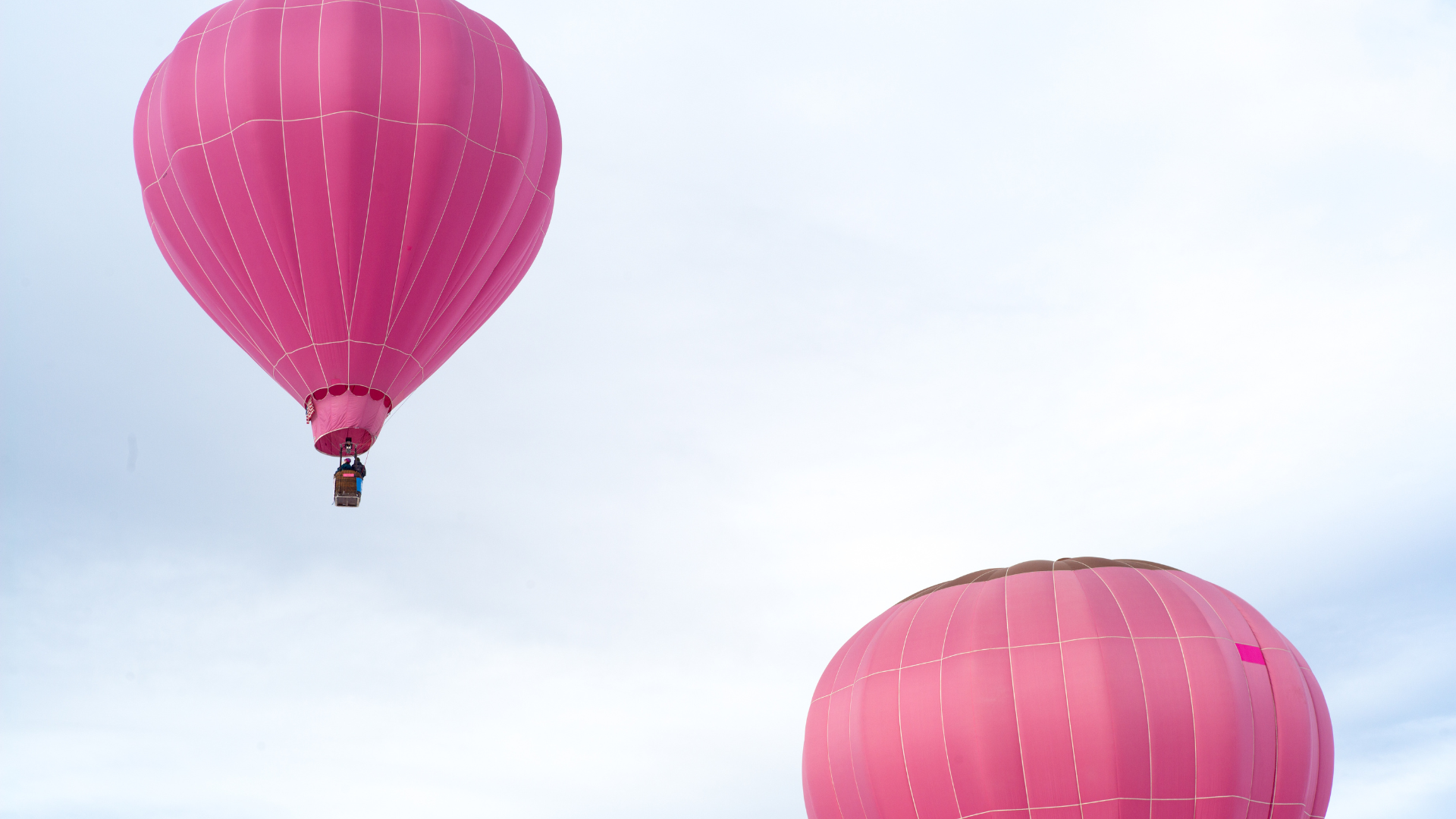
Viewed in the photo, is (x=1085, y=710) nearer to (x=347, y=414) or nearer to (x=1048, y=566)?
(x=1048, y=566)

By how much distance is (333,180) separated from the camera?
16844mm

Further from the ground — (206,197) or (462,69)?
(462,69)

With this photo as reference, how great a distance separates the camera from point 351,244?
666 inches

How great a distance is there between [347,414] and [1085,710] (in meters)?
8.05

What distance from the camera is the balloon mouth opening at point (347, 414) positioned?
1698cm

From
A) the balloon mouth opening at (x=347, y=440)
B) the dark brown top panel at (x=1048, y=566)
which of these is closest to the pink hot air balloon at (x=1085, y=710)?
the dark brown top panel at (x=1048, y=566)

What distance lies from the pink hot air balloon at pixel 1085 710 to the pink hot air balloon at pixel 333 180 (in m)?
6.28

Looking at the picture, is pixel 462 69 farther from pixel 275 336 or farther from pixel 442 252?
pixel 275 336

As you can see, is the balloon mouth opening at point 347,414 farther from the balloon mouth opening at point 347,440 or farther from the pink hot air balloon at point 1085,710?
the pink hot air balloon at point 1085,710

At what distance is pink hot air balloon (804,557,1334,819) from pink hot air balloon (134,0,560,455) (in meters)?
6.28

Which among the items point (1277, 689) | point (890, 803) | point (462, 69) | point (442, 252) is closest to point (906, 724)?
point (890, 803)

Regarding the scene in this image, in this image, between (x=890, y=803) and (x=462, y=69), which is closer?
(x=890, y=803)

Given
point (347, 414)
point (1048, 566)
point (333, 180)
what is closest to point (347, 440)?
point (347, 414)

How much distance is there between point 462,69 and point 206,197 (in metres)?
3.00
